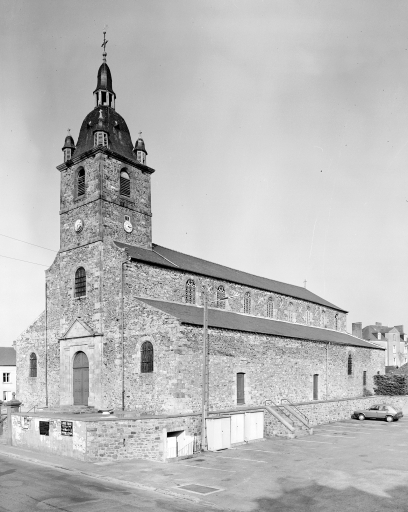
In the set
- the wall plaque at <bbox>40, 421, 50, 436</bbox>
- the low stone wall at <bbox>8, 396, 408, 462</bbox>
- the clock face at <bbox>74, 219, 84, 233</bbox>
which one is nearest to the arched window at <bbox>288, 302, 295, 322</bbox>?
the low stone wall at <bbox>8, 396, 408, 462</bbox>

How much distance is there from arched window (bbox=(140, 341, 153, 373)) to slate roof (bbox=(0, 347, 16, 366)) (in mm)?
55595

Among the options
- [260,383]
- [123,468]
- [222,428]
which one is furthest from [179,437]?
[260,383]

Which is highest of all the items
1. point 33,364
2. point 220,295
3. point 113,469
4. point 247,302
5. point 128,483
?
point 220,295

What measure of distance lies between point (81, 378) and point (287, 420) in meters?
13.1

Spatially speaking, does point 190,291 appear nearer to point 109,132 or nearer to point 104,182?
point 104,182

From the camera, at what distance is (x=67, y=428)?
76.8ft

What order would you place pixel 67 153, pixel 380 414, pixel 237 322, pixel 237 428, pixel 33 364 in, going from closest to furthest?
1. pixel 237 428
2. pixel 237 322
3. pixel 67 153
4. pixel 33 364
5. pixel 380 414

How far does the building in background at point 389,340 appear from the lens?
298 feet

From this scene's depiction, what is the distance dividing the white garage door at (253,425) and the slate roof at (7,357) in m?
57.7

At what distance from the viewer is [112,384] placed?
29.4m

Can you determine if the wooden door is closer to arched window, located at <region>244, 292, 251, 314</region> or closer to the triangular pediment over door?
arched window, located at <region>244, 292, 251, 314</region>

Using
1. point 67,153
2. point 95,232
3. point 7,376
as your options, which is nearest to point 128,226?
point 95,232

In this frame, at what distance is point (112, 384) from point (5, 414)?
21.9 feet

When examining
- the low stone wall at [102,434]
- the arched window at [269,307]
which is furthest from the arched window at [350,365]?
the low stone wall at [102,434]
